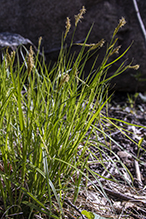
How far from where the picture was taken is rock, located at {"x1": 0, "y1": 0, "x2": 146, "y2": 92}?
6.91ft

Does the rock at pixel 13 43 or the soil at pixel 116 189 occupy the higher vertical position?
the rock at pixel 13 43

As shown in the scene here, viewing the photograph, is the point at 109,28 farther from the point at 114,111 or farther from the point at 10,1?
the point at 10,1

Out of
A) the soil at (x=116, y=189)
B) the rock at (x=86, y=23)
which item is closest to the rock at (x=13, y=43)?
the rock at (x=86, y=23)

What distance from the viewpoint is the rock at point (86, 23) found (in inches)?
82.9

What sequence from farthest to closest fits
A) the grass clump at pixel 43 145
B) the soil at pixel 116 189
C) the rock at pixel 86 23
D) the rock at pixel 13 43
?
the rock at pixel 86 23 < the rock at pixel 13 43 < the soil at pixel 116 189 < the grass clump at pixel 43 145

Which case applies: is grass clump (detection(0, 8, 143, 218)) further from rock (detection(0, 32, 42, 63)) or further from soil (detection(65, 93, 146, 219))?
rock (detection(0, 32, 42, 63))

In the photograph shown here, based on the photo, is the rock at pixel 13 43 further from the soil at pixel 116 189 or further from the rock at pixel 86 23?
the soil at pixel 116 189

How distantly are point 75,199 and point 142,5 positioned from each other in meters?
2.07

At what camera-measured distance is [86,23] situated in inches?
87.0

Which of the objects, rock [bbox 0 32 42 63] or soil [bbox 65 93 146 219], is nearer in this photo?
soil [bbox 65 93 146 219]

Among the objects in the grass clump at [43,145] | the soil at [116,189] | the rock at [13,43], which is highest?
the rock at [13,43]

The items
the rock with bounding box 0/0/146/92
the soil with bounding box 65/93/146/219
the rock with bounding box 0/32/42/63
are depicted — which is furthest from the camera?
the rock with bounding box 0/0/146/92

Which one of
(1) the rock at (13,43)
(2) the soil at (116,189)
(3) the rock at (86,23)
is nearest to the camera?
(2) the soil at (116,189)

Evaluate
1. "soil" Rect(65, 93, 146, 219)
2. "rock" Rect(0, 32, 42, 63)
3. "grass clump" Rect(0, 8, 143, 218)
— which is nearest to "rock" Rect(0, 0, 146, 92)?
"rock" Rect(0, 32, 42, 63)
